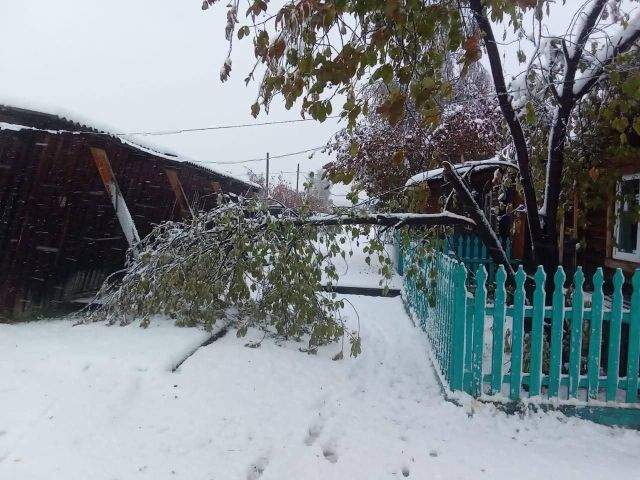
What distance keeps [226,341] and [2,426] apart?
237cm

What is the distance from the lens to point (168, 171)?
929 cm

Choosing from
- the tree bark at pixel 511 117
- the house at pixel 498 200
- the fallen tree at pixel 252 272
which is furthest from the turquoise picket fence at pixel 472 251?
the tree bark at pixel 511 117

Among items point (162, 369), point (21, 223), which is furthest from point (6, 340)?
point (162, 369)

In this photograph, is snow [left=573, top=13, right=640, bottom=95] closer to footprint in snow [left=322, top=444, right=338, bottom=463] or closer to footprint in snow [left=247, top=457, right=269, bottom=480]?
footprint in snow [left=322, top=444, right=338, bottom=463]

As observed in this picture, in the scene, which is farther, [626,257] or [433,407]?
[626,257]

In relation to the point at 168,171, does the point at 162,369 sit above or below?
below

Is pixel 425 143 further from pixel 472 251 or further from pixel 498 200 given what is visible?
pixel 498 200

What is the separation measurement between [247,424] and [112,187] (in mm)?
4943

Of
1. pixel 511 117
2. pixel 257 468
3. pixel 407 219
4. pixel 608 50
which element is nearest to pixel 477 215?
pixel 407 219

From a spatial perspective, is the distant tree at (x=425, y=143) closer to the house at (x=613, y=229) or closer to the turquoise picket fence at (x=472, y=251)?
the turquoise picket fence at (x=472, y=251)

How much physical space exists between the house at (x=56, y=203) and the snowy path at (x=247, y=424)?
2139 millimetres

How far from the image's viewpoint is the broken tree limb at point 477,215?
4.82 m

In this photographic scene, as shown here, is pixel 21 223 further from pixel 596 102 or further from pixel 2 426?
pixel 596 102

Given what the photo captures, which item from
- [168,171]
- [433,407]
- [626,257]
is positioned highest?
[168,171]
